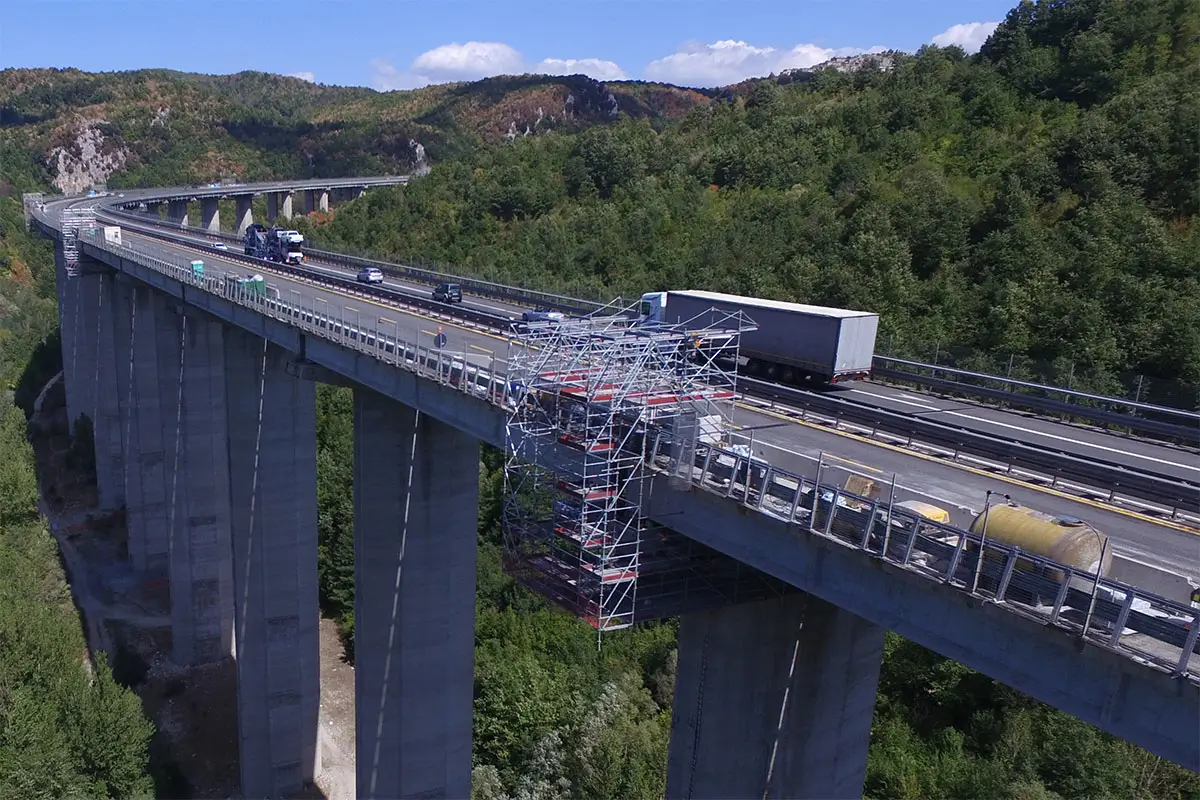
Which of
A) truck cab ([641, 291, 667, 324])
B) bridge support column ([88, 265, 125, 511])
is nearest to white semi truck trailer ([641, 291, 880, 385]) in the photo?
truck cab ([641, 291, 667, 324])

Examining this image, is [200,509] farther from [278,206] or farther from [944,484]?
[278,206]

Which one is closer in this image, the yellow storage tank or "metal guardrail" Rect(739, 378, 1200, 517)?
the yellow storage tank

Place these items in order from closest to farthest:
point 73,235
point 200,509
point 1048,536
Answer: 1. point 1048,536
2. point 200,509
3. point 73,235

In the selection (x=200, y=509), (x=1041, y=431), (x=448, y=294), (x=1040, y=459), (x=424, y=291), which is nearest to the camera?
(x=1040, y=459)

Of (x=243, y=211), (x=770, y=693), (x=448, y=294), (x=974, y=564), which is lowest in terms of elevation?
(x=770, y=693)

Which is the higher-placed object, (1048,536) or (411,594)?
(1048,536)

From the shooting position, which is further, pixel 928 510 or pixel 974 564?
pixel 928 510

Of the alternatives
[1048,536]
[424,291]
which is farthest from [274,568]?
[1048,536]

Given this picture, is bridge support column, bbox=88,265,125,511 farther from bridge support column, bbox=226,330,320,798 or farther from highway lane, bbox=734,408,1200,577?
highway lane, bbox=734,408,1200,577
